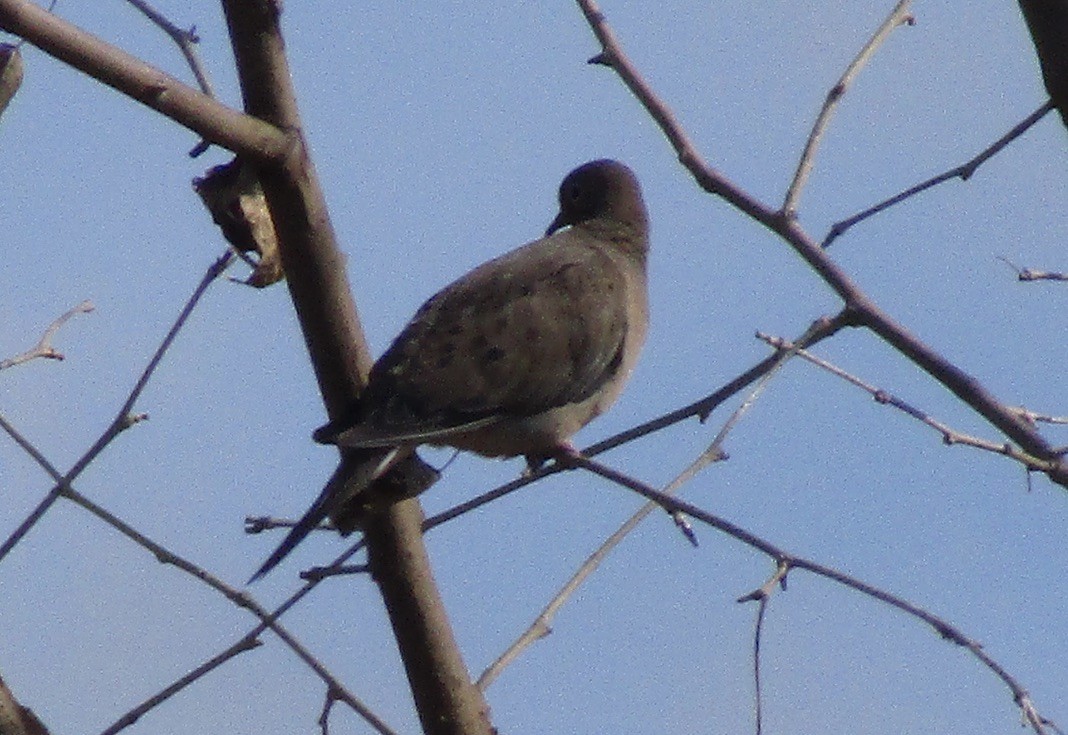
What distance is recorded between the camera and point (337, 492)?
3.66 meters

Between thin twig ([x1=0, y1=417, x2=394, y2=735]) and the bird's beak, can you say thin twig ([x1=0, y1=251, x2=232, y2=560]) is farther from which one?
the bird's beak

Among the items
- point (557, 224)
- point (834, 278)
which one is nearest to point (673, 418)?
point (834, 278)

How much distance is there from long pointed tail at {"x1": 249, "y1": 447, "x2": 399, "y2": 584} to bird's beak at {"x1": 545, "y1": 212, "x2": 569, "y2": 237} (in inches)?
91.4

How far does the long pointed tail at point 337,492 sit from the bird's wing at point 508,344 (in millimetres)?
265

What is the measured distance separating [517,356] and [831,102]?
1642 mm

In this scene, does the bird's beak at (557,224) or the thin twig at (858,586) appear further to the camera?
the bird's beak at (557,224)

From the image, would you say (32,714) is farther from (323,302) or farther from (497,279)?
(497,279)

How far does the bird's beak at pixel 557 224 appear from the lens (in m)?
6.13

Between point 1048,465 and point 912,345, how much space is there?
280mm

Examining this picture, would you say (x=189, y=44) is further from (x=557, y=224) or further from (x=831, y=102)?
(x=557, y=224)

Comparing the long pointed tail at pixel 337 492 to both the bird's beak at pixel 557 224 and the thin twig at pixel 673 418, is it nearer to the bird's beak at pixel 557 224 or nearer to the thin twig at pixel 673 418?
the thin twig at pixel 673 418

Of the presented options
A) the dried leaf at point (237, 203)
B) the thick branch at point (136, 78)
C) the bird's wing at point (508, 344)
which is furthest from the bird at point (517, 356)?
the thick branch at point (136, 78)

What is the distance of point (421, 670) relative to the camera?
333 centimetres

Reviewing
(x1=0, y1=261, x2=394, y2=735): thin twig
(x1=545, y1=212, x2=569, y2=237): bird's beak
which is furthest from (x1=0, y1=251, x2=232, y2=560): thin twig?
(x1=545, y1=212, x2=569, y2=237): bird's beak
